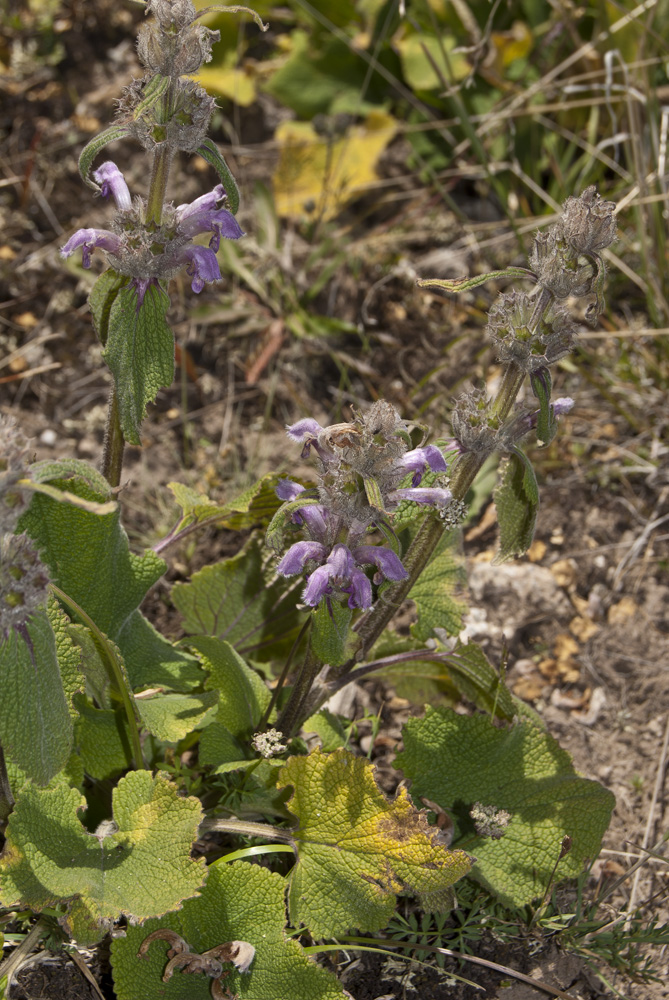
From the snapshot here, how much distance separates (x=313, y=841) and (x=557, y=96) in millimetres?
3853

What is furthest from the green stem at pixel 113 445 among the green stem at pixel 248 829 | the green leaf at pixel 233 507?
the green stem at pixel 248 829

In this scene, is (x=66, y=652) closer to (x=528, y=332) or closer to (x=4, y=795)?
(x=4, y=795)

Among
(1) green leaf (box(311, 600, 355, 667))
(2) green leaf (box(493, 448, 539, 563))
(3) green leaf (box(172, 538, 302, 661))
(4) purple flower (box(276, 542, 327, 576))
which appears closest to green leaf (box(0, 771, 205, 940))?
(1) green leaf (box(311, 600, 355, 667))

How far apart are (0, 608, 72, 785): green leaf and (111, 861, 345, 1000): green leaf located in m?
0.62

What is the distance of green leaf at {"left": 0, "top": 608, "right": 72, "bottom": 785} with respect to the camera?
1708mm

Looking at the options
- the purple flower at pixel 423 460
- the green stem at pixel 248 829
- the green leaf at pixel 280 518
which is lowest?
the green stem at pixel 248 829

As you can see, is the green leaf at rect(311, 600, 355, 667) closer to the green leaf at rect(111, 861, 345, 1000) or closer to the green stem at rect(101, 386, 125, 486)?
the green leaf at rect(111, 861, 345, 1000)

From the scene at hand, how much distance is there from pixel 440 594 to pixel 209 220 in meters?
1.22

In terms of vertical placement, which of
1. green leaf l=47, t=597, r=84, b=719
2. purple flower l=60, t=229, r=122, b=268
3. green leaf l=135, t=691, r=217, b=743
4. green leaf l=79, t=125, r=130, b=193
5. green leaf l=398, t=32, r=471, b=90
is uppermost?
green leaf l=398, t=32, r=471, b=90

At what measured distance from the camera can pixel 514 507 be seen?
7.27 ft

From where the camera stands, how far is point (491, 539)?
11.8ft

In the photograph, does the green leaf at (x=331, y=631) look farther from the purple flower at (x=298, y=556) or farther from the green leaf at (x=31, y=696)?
the green leaf at (x=31, y=696)

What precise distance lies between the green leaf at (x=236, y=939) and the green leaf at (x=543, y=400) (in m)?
1.23

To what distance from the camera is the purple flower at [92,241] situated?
6.86 feet
